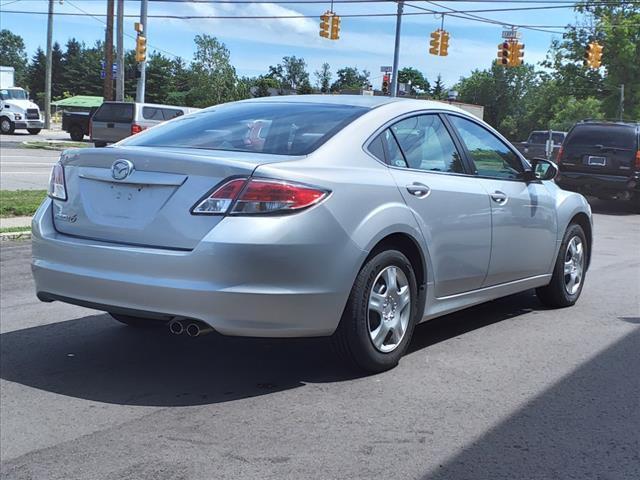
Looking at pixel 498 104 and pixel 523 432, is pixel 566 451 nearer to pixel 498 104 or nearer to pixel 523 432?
pixel 523 432

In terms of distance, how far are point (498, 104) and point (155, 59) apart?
57.0 meters

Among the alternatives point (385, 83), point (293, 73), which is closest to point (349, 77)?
point (293, 73)

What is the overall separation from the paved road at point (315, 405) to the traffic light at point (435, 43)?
1082 inches

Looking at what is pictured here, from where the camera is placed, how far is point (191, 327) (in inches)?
153

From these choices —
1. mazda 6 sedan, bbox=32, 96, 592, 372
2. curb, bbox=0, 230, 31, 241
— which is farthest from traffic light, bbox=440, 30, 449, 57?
mazda 6 sedan, bbox=32, 96, 592, 372

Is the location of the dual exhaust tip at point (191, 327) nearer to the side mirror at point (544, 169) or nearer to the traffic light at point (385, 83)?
the side mirror at point (544, 169)

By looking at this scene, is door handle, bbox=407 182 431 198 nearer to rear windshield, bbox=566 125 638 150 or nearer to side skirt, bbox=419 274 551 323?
side skirt, bbox=419 274 551 323

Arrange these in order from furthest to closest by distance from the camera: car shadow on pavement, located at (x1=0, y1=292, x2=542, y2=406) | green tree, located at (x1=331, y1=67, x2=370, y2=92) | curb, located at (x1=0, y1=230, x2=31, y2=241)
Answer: green tree, located at (x1=331, y1=67, x2=370, y2=92) → curb, located at (x1=0, y1=230, x2=31, y2=241) → car shadow on pavement, located at (x1=0, y1=292, x2=542, y2=406)

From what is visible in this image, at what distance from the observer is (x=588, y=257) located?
6.76 metres

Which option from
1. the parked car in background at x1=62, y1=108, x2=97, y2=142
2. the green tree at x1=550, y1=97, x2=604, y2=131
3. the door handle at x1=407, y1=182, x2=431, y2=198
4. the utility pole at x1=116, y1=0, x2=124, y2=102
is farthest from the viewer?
the green tree at x1=550, y1=97, x2=604, y2=131

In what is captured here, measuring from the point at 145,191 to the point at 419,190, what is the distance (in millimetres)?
1658

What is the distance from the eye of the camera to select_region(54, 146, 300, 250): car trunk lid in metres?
3.87

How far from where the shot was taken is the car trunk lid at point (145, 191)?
12.7 ft

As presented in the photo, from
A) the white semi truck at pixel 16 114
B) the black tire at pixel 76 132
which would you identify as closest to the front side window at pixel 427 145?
the black tire at pixel 76 132
